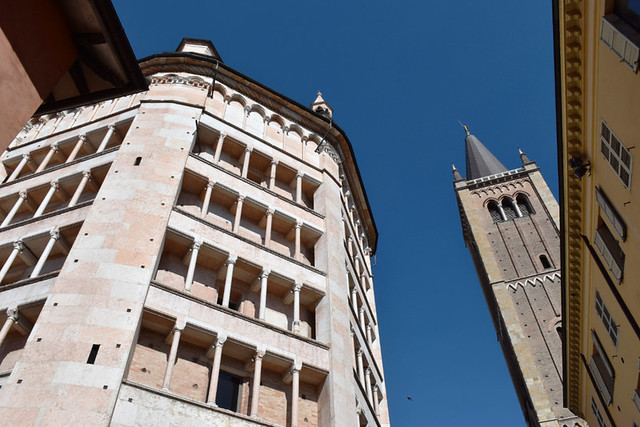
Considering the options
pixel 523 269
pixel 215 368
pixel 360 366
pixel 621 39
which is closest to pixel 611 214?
pixel 621 39

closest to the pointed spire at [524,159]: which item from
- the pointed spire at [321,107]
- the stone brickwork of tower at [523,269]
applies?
the stone brickwork of tower at [523,269]

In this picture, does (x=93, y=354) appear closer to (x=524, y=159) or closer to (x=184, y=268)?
(x=184, y=268)

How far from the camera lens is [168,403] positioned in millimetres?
12625

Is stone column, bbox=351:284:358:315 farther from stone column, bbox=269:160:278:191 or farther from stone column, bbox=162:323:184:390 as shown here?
stone column, bbox=162:323:184:390

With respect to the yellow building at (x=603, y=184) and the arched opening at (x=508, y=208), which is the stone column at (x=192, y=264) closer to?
the yellow building at (x=603, y=184)

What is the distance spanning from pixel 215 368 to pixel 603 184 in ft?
39.4

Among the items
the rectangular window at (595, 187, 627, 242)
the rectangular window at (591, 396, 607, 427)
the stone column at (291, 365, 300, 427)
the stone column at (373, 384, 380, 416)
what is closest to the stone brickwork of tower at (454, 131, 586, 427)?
the rectangular window at (591, 396, 607, 427)

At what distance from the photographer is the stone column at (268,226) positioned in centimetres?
1891

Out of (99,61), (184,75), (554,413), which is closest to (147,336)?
(99,61)

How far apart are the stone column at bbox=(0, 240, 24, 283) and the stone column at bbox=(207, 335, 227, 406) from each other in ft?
22.6

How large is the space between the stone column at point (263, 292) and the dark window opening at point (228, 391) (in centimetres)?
198

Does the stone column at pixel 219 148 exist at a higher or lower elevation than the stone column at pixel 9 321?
higher

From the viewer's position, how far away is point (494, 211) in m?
64.3

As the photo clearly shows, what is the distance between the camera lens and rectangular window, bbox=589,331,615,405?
66.0 feet
